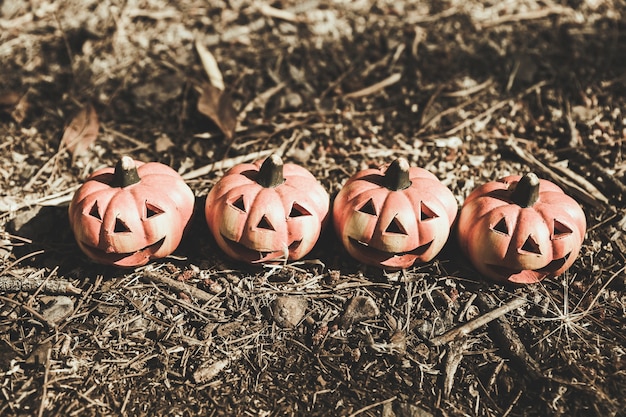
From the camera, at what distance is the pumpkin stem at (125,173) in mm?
2998

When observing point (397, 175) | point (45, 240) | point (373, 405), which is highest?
point (397, 175)

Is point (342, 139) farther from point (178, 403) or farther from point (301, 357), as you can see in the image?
point (178, 403)

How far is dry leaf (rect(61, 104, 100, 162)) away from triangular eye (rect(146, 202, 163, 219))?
3.78 feet

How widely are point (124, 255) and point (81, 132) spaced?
1365mm

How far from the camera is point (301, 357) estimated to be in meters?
2.95

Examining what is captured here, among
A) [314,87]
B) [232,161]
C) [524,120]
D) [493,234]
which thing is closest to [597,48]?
[524,120]

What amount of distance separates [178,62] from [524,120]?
254 cm

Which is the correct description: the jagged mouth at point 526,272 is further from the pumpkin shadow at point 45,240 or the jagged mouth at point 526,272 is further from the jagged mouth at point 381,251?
the pumpkin shadow at point 45,240

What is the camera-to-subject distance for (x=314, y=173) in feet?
12.8

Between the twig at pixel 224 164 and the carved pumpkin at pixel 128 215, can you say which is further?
the twig at pixel 224 164

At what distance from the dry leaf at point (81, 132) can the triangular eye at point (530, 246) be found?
2.73 meters

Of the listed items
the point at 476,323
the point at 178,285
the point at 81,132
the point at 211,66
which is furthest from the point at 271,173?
the point at 211,66

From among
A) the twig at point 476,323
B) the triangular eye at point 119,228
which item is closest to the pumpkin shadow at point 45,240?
the triangular eye at point 119,228

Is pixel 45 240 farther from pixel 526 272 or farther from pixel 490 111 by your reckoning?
pixel 490 111
